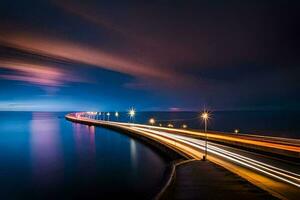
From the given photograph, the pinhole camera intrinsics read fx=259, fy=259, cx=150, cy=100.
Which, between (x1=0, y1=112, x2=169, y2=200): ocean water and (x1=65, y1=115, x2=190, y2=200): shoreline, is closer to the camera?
(x1=65, y1=115, x2=190, y2=200): shoreline

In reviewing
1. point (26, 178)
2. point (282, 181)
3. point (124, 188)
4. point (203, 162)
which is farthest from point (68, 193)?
point (282, 181)

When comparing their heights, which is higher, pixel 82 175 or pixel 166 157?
pixel 166 157

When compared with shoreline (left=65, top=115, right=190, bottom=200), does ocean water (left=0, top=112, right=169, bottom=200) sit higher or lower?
lower

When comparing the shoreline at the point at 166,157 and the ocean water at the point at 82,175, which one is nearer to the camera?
the shoreline at the point at 166,157

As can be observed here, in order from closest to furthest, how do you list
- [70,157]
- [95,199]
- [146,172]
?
1. [95,199]
2. [146,172]
3. [70,157]

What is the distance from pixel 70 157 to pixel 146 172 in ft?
80.7

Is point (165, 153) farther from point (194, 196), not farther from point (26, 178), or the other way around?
point (194, 196)

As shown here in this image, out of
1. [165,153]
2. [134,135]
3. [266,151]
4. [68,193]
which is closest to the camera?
[68,193]

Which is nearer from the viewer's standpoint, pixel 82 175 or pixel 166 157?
pixel 82 175

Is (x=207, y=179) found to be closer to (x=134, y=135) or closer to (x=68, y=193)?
(x=68, y=193)

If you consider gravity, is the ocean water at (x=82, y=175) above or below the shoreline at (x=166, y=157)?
below

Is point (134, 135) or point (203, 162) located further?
point (134, 135)

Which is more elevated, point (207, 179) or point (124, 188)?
point (207, 179)

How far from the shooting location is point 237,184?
21328 millimetres
